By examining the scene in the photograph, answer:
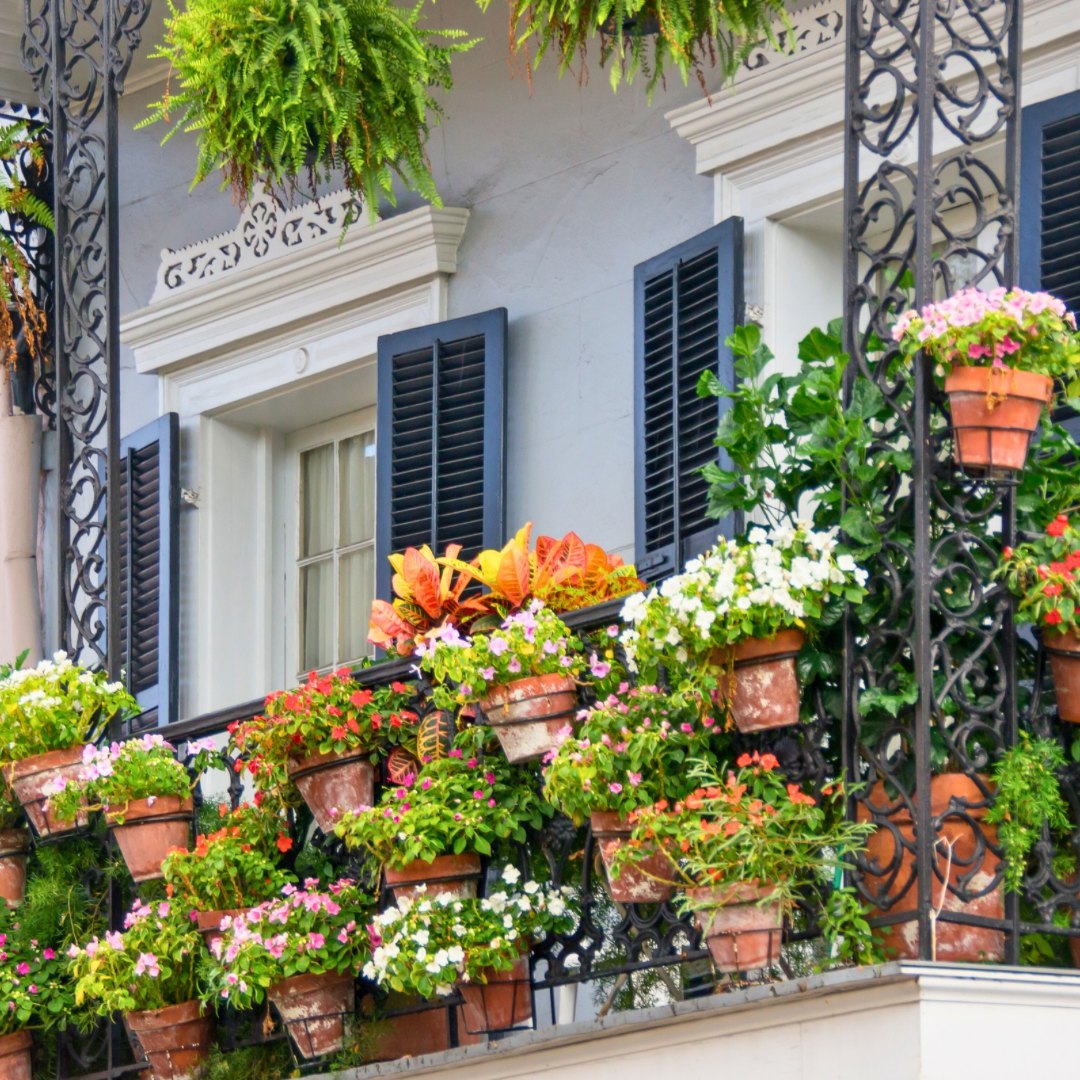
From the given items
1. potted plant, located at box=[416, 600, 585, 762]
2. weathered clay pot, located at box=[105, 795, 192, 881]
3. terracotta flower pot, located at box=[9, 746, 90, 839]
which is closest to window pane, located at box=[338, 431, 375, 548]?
terracotta flower pot, located at box=[9, 746, 90, 839]

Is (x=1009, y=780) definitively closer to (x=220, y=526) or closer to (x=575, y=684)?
(x=575, y=684)

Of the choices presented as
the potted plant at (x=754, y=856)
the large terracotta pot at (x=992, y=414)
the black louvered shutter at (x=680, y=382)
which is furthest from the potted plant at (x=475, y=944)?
the large terracotta pot at (x=992, y=414)

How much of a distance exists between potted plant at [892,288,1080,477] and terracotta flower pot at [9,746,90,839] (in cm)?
328

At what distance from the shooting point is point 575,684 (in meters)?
6.25

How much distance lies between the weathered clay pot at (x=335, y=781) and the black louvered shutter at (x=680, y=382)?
1241 millimetres

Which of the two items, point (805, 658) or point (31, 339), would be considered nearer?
point (805, 658)

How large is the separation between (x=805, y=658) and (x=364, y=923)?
170 centimetres

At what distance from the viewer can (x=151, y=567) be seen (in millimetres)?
9461

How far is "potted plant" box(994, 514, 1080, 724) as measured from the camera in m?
5.30

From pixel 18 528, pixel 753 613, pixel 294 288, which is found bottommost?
pixel 753 613

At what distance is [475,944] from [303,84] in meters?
2.86

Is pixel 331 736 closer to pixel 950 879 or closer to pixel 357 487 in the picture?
pixel 950 879

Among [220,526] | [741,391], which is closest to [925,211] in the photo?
[741,391]

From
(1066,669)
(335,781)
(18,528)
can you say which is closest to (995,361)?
(1066,669)
